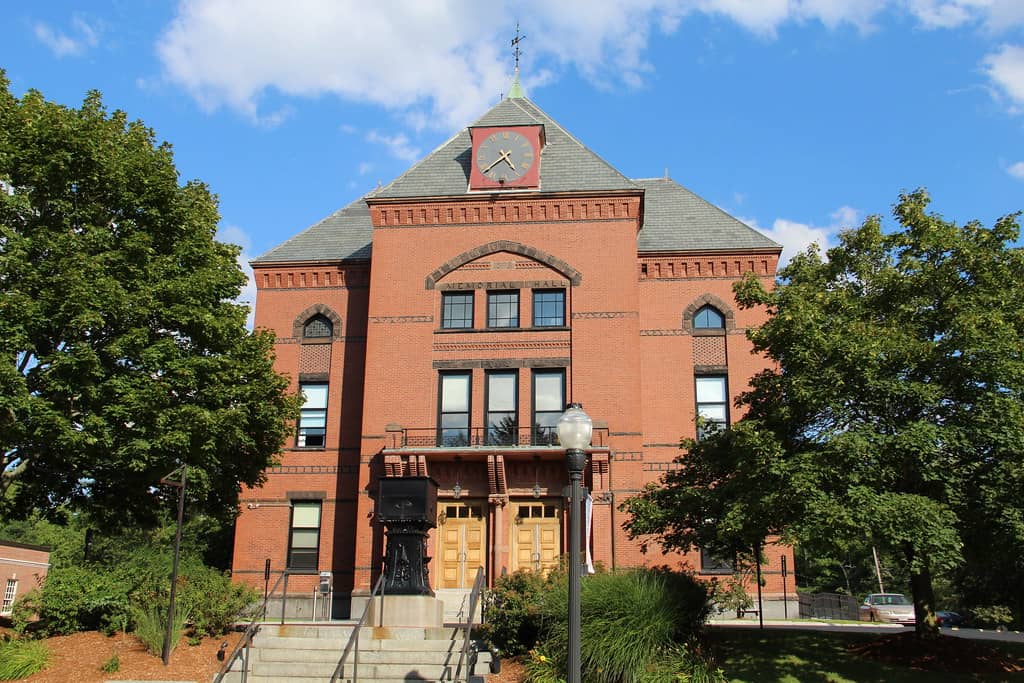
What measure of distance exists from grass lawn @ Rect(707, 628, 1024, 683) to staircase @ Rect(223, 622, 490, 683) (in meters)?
4.66

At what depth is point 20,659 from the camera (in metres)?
16.0

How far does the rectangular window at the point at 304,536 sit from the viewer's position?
2794cm

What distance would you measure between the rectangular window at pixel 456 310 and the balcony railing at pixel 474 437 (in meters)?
3.25

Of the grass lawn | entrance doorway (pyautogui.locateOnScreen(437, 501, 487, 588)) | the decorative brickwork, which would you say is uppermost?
the decorative brickwork

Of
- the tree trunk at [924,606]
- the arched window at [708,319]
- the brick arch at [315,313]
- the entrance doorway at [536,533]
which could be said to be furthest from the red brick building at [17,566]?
the tree trunk at [924,606]

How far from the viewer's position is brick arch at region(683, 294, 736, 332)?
2880 cm

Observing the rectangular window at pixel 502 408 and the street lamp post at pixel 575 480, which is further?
the rectangular window at pixel 502 408

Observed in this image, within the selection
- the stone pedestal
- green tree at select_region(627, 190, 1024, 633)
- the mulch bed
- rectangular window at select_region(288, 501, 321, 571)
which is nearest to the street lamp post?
green tree at select_region(627, 190, 1024, 633)

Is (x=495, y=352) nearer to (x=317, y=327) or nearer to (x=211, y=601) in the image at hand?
(x=317, y=327)

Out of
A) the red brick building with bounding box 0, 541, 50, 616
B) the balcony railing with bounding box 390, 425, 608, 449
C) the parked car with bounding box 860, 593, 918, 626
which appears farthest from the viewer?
the red brick building with bounding box 0, 541, 50, 616

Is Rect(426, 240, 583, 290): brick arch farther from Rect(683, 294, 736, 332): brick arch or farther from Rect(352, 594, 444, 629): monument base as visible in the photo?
Rect(352, 594, 444, 629): monument base

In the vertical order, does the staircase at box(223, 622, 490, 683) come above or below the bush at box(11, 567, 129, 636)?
below

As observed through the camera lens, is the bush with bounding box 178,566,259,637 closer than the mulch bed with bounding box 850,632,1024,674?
No

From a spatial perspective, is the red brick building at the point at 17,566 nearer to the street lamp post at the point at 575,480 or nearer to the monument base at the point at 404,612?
the monument base at the point at 404,612
